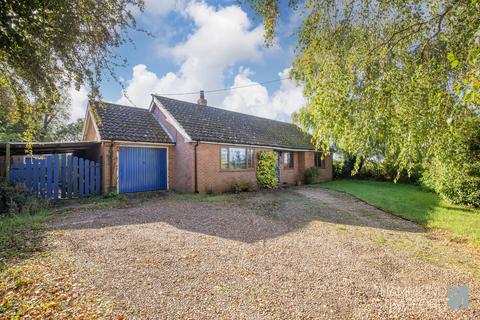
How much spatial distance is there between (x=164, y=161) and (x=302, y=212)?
8.72 m

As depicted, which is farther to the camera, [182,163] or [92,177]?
[182,163]

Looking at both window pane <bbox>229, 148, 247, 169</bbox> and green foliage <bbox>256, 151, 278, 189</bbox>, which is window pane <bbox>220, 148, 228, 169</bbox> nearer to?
window pane <bbox>229, 148, 247, 169</bbox>

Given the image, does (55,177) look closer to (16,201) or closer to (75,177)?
(75,177)

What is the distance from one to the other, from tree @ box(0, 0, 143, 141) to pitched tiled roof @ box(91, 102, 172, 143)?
24.5 feet

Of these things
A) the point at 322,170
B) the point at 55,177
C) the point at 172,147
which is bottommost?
the point at 322,170

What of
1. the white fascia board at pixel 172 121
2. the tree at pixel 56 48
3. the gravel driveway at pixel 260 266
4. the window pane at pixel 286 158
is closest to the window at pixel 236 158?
the white fascia board at pixel 172 121

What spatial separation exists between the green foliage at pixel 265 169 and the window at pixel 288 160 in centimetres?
289

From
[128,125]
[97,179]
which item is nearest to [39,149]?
[97,179]

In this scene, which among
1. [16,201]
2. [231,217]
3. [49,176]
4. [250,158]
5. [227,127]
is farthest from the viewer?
[227,127]

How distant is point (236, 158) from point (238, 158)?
6.6 inches

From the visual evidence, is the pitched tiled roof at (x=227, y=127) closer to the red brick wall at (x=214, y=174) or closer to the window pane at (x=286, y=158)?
the red brick wall at (x=214, y=174)

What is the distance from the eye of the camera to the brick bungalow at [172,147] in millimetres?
12188

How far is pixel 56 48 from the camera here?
13.3ft

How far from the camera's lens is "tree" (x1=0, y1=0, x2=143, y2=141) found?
371cm
